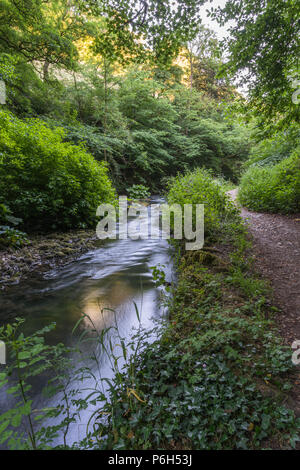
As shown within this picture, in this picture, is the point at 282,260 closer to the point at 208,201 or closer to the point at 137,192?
the point at 208,201

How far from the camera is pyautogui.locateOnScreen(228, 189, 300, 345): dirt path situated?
272cm

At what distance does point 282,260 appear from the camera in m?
4.23

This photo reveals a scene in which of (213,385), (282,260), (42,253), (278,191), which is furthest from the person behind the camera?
(278,191)

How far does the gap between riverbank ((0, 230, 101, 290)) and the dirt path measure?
4.24 m

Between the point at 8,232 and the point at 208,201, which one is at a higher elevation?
the point at 208,201

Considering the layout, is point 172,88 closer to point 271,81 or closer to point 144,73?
point 144,73

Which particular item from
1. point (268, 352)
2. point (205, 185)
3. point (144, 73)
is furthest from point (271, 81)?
point (144, 73)

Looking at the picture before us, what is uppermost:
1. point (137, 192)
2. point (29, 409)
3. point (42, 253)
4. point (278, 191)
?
point (137, 192)

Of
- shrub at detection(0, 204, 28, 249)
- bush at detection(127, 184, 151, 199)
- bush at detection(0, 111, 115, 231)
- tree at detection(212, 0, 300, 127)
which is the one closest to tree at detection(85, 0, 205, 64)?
tree at detection(212, 0, 300, 127)

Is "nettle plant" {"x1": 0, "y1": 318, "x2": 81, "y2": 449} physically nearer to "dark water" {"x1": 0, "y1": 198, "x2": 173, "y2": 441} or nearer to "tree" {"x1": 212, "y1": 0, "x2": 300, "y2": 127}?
"dark water" {"x1": 0, "y1": 198, "x2": 173, "y2": 441}

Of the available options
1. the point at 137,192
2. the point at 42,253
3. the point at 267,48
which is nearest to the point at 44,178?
the point at 42,253

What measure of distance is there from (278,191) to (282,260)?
385cm

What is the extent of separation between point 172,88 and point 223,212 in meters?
18.1

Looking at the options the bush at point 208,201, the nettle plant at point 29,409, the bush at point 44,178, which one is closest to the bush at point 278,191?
the bush at point 208,201
